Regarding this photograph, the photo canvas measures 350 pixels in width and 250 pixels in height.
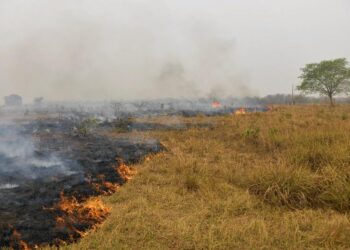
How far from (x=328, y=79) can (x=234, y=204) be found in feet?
112

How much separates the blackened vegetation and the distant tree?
1145 inches

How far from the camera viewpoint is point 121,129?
15742mm

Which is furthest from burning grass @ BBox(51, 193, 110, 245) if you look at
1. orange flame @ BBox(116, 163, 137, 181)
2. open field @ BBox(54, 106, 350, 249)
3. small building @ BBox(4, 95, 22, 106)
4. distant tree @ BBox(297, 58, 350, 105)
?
small building @ BBox(4, 95, 22, 106)

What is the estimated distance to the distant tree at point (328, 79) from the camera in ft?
116

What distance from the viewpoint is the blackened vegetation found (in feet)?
15.9

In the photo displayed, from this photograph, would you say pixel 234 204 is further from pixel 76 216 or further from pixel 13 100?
pixel 13 100

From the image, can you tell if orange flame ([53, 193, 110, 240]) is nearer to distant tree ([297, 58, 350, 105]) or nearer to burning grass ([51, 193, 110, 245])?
burning grass ([51, 193, 110, 245])

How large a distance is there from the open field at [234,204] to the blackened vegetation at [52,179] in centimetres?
52

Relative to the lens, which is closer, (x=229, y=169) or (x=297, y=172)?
(x=297, y=172)

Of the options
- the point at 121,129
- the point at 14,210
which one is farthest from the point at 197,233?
the point at 121,129

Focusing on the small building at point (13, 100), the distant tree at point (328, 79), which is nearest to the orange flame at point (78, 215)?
the distant tree at point (328, 79)

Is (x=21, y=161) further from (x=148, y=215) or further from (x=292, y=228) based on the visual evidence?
(x=292, y=228)

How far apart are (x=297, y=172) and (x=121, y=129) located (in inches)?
420

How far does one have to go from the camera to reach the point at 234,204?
589cm
